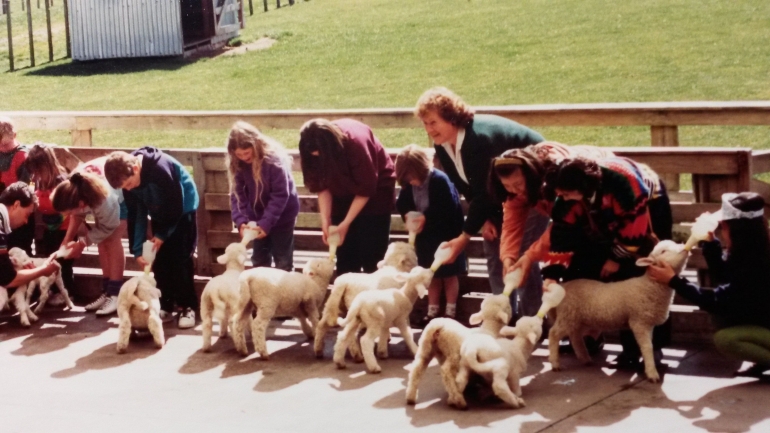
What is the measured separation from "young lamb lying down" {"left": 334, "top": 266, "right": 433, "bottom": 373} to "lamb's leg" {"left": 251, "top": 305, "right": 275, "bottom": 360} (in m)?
0.58

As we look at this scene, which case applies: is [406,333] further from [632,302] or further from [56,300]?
[56,300]

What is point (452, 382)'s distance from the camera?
639cm

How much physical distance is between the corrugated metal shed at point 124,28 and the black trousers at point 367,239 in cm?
1998

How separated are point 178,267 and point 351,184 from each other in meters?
1.72

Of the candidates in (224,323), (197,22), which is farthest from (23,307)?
(197,22)

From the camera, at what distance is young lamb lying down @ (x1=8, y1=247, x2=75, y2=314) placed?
9.12 m

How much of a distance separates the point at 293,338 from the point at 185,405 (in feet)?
5.12

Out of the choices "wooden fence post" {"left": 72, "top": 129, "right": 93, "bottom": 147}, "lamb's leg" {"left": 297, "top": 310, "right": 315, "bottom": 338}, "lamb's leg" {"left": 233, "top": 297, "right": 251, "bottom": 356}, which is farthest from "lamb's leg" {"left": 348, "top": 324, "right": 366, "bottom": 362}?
"wooden fence post" {"left": 72, "top": 129, "right": 93, "bottom": 147}

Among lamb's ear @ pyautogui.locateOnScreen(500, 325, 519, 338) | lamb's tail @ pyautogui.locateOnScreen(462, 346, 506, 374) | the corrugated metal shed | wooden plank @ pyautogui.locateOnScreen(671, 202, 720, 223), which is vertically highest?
the corrugated metal shed

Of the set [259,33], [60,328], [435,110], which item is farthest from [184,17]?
[435,110]

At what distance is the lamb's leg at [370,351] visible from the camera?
7227 millimetres

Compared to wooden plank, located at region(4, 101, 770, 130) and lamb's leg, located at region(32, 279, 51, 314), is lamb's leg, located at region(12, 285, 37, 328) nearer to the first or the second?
lamb's leg, located at region(32, 279, 51, 314)

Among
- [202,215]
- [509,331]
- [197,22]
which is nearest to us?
[509,331]

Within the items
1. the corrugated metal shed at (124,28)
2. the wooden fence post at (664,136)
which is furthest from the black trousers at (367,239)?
the corrugated metal shed at (124,28)
